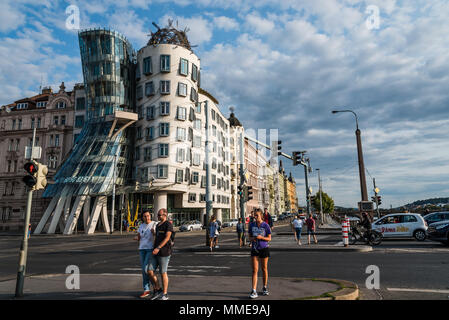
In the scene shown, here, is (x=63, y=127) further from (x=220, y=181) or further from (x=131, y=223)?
(x=220, y=181)

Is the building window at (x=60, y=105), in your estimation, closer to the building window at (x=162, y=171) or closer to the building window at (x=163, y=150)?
the building window at (x=163, y=150)

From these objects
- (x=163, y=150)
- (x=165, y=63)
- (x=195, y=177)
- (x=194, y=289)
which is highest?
(x=165, y=63)

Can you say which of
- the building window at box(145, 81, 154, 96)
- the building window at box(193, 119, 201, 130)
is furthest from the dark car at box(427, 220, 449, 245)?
the building window at box(145, 81, 154, 96)

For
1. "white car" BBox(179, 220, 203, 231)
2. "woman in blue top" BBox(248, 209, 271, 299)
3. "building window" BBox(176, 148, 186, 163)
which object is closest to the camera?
"woman in blue top" BBox(248, 209, 271, 299)

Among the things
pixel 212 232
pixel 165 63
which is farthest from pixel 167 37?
pixel 212 232

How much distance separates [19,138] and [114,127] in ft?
79.8

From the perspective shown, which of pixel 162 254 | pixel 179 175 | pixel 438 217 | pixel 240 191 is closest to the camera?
pixel 162 254

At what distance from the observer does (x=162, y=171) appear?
Answer: 41750 millimetres

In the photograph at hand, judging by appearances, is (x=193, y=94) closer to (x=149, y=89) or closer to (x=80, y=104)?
(x=149, y=89)

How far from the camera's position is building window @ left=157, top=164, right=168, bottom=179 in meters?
41.5

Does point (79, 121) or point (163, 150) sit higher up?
point (79, 121)

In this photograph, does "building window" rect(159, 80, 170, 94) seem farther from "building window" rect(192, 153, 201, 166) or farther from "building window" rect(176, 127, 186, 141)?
"building window" rect(192, 153, 201, 166)

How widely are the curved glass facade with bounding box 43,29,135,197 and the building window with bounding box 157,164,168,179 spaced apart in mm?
5875

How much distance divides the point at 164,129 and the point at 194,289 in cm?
3774
